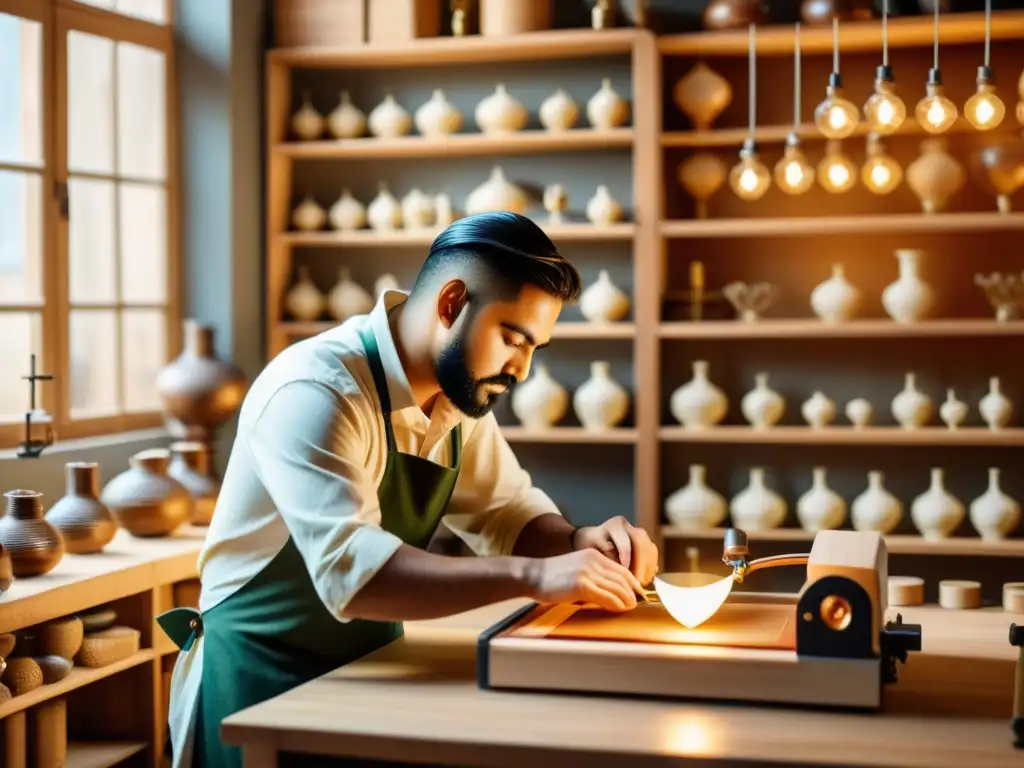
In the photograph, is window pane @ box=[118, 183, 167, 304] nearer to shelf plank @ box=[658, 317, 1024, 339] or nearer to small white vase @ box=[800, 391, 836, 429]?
shelf plank @ box=[658, 317, 1024, 339]

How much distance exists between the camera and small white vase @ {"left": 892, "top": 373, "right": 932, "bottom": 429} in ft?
15.5

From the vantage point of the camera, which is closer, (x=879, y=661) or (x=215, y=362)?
(x=879, y=661)

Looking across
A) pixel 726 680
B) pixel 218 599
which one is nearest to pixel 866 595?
pixel 726 680

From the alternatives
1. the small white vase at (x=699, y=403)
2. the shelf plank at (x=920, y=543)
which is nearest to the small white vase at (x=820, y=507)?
the shelf plank at (x=920, y=543)

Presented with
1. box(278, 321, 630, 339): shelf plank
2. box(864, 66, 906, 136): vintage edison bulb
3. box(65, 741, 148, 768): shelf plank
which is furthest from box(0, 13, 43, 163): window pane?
box(864, 66, 906, 136): vintage edison bulb

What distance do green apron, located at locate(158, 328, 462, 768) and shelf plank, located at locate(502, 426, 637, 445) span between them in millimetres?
2660

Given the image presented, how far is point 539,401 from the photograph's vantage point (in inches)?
193

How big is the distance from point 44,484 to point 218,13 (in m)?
1.88

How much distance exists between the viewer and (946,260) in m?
4.96

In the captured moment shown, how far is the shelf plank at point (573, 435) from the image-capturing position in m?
4.82

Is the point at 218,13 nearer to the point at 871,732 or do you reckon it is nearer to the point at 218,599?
the point at 218,599

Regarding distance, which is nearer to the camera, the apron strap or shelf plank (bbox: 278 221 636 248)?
the apron strap

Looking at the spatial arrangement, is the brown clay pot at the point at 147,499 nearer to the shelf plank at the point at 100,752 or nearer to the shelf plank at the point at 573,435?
the shelf plank at the point at 100,752

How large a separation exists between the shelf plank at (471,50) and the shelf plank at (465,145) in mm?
292
